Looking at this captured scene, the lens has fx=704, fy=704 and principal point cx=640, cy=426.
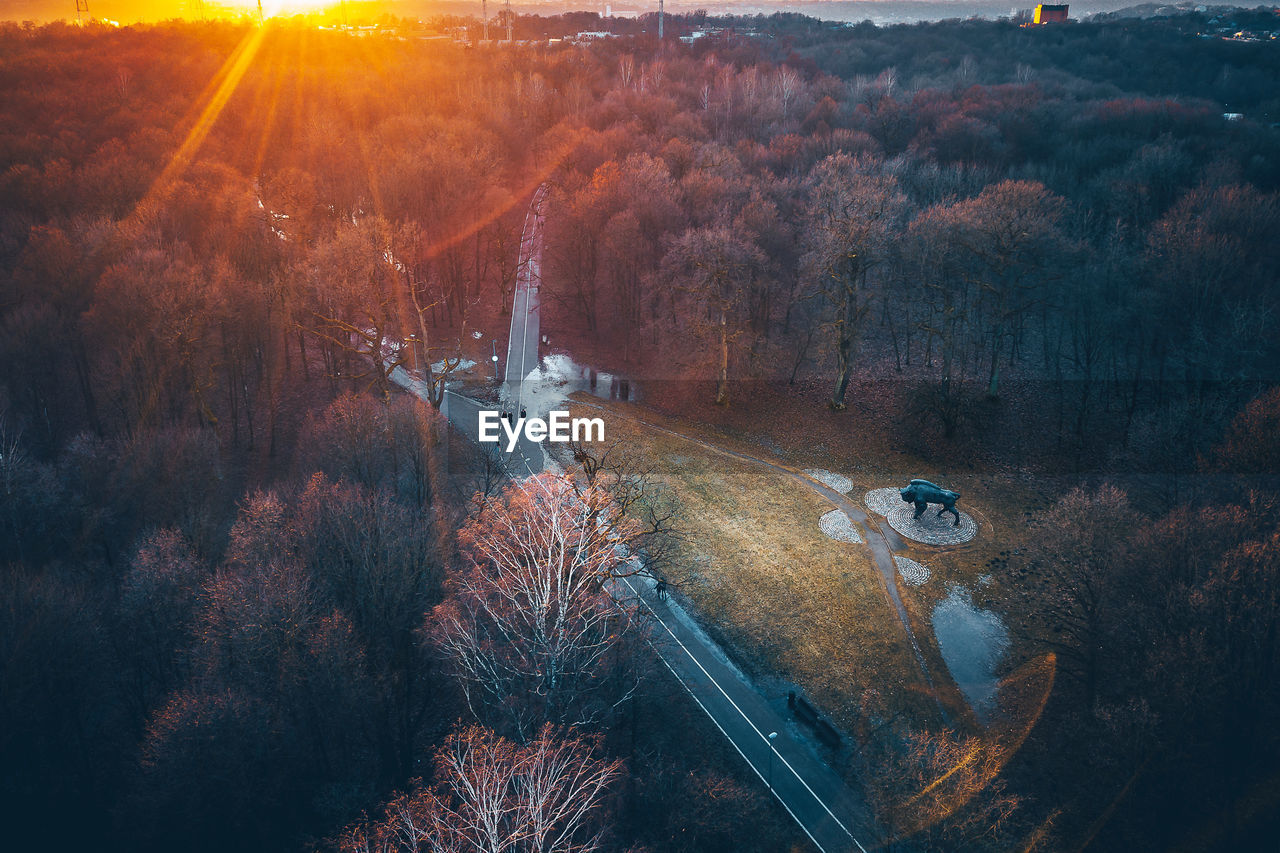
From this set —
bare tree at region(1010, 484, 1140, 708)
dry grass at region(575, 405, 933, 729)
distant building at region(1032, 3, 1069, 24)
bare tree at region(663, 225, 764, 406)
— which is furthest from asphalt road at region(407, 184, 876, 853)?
distant building at region(1032, 3, 1069, 24)

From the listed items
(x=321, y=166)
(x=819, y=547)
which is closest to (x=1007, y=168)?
(x=819, y=547)

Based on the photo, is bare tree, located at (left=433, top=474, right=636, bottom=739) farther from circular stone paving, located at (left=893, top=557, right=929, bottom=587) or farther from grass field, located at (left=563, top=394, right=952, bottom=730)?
circular stone paving, located at (left=893, top=557, right=929, bottom=587)

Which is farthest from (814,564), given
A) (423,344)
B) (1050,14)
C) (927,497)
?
(1050,14)

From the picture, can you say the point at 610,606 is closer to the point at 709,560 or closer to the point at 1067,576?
the point at 709,560

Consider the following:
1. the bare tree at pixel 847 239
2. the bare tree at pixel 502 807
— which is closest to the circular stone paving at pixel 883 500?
the bare tree at pixel 847 239

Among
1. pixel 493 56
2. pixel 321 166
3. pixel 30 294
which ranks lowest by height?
pixel 30 294

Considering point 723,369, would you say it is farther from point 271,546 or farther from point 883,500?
point 271,546
